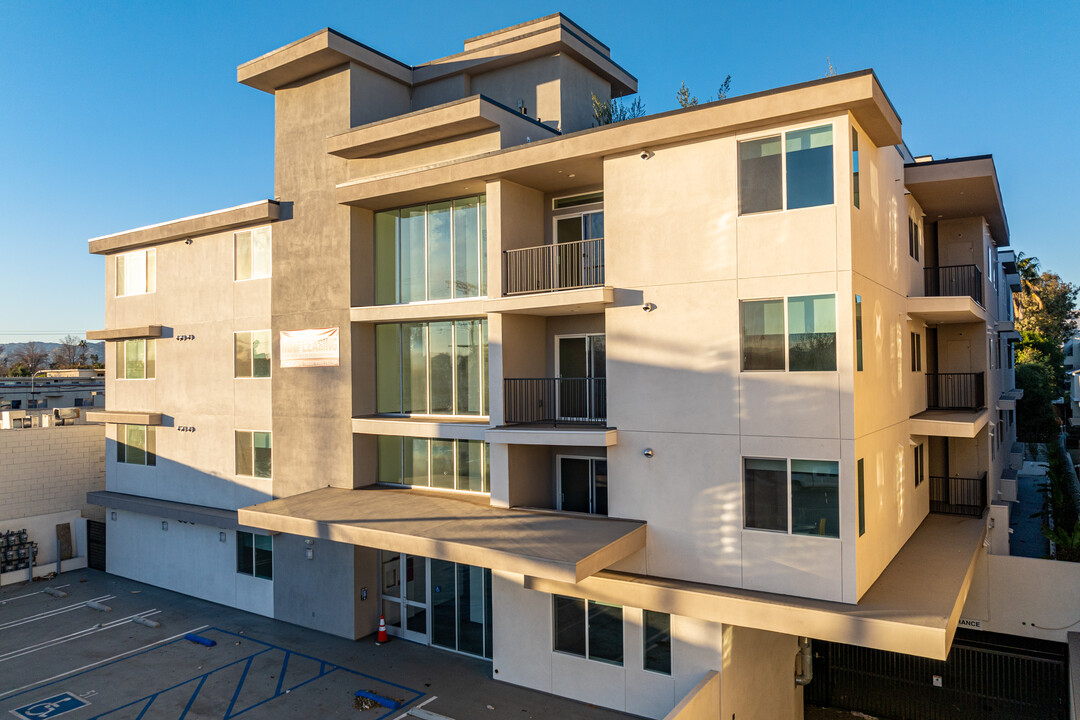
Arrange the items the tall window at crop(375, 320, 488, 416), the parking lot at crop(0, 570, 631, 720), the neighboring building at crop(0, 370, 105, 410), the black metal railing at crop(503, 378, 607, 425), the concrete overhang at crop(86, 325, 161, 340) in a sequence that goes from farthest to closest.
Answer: the neighboring building at crop(0, 370, 105, 410), the concrete overhang at crop(86, 325, 161, 340), the tall window at crop(375, 320, 488, 416), the black metal railing at crop(503, 378, 607, 425), the parking lot at crop(0, 570, 631, 720)

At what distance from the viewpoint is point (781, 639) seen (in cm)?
1397

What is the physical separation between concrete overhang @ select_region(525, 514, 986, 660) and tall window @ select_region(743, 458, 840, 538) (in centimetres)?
116

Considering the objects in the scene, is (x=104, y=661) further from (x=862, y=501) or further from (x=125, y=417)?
(x=862, y=501)

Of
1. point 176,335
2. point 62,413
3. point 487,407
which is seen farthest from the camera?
point 62,413

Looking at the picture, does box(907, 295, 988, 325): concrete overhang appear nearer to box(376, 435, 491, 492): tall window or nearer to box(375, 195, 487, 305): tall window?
box(375, 195, 487, 305): tall window

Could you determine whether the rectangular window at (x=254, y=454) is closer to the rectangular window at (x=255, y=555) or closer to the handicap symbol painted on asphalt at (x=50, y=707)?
the rectangular window at (x=255, y=555)

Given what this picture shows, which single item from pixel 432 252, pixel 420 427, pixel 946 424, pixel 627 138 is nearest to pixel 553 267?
pixel 627 138

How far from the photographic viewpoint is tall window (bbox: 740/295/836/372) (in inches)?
422

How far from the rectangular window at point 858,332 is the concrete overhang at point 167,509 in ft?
53.8

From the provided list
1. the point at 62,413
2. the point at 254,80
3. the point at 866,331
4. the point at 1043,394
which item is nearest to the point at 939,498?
the point at 866,331

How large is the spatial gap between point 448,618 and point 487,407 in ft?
16.9

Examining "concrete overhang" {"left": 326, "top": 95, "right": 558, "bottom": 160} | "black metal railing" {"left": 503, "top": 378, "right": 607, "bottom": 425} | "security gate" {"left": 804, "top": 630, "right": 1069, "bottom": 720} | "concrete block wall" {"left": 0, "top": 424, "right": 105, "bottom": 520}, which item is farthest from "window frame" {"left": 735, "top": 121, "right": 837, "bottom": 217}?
"concrete block wall" {"left": 0, "top": 424, "right": 105, "bottom": 520}

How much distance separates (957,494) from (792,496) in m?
10.2

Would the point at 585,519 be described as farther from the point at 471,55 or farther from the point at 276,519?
the point at 471,55
